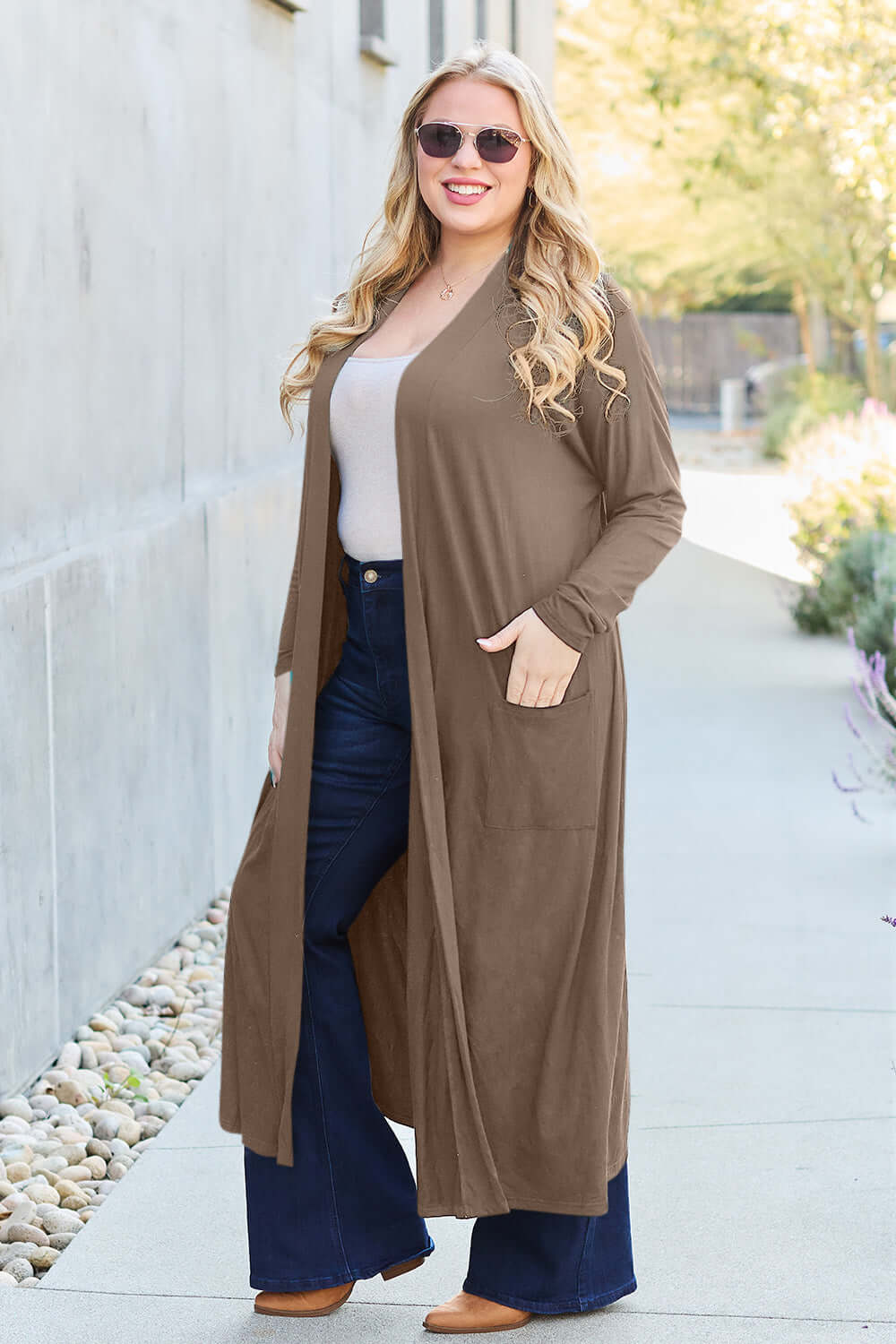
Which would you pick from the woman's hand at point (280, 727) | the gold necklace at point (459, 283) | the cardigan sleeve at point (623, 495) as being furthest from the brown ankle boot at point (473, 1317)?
the gold necklace at point (459, 283)

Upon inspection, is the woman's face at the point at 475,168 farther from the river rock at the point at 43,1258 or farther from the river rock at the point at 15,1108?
the river rock at the point at 15,1108

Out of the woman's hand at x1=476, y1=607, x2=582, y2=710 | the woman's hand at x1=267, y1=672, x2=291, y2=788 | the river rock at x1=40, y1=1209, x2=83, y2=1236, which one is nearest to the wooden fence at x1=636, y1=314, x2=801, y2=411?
the river rock at x1=40, y1=1209, x2=83, y2=1236

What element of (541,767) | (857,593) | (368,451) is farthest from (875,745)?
(368,451)

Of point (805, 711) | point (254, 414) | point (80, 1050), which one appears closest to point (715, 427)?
point (805, 711)

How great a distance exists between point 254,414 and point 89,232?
6.15 feet

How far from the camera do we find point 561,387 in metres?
2.71

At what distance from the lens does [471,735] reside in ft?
9.22

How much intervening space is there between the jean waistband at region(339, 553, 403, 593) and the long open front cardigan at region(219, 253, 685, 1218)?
0.06 meters

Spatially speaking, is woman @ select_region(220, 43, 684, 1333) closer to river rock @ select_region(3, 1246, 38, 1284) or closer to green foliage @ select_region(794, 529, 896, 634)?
river rock @ select_region(3, 1246, 38, 1284)

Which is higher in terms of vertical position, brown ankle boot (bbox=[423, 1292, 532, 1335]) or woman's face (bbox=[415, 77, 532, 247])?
woman's face (bbox=[415, 77, 532, 247])

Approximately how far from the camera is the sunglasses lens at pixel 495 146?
9.19ft

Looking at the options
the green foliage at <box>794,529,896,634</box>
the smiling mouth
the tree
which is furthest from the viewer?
the tree

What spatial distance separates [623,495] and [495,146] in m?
0.58

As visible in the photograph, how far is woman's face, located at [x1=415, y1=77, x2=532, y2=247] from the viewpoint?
9.23ft
